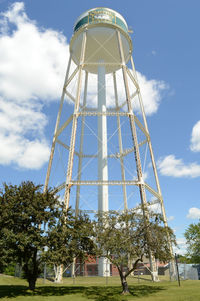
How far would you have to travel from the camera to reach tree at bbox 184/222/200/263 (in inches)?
1243

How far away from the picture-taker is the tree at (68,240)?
14955 millimetres

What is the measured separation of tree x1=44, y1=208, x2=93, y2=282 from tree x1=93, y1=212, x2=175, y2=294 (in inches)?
29.5

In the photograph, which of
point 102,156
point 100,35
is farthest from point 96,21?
point 102,156

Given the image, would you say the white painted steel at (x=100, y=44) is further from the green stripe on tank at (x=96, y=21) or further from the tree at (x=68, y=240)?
the tree at (x=68, y=240)

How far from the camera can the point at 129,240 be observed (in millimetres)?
15430

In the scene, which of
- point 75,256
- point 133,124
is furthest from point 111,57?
point 75,256

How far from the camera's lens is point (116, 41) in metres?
25.3

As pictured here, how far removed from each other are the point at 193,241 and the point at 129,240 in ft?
68.1

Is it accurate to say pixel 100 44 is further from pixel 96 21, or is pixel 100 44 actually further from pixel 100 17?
pixel 100 17

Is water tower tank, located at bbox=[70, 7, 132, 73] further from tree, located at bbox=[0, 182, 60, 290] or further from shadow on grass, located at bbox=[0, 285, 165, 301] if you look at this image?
shadow on grass, located at bbox=[0, 285, 165, 301]

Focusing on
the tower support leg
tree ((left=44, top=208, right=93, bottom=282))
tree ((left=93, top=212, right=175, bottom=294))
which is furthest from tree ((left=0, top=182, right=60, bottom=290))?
the tower support leg

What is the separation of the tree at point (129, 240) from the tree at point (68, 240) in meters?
0.75

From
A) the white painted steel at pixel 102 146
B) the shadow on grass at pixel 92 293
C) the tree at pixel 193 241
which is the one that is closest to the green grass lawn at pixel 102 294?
the shadow on grass at pixel 92 293

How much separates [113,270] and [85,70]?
23778 mm
